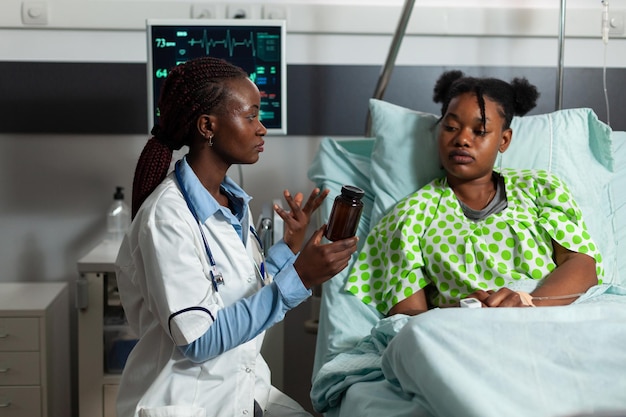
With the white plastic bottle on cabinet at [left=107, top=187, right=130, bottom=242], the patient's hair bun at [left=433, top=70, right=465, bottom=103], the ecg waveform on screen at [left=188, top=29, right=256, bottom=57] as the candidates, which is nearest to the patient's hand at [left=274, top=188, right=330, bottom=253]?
the patient's hair bun at [left=433, top=70, right=465, bottom=103]

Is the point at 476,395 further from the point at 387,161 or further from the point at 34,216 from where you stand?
the point at 34,216

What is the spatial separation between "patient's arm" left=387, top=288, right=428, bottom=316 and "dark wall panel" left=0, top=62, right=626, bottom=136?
101cm

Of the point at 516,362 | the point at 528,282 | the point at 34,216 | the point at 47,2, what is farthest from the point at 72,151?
the point at 516,362

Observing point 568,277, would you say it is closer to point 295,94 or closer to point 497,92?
point 497,92

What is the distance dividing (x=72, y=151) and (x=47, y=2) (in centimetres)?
50

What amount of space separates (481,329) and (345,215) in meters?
0.32

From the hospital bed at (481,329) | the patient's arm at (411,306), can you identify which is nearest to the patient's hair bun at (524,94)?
the hospital bed at (481,329)

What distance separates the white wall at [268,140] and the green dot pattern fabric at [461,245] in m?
0.85

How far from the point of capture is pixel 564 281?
6.20ft

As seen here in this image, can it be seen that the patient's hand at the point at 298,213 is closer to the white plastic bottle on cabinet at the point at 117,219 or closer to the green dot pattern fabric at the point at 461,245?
the green dot pattern fabric at the point at 461,245

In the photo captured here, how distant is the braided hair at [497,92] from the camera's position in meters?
2.08

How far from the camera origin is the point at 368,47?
2.80 m

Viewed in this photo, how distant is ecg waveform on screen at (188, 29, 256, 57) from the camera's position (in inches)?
93.9

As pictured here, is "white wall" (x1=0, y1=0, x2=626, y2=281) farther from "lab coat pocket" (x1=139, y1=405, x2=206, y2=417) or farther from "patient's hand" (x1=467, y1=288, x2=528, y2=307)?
"lab coat pocket" (x1=139, y1=405, x2=206, y2=417)
